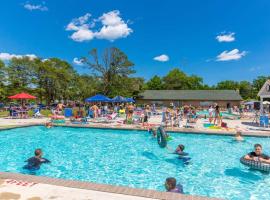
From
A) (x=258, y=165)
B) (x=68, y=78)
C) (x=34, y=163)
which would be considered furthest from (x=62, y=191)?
(x=68, y=78)

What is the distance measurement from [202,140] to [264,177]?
5218 millimetres

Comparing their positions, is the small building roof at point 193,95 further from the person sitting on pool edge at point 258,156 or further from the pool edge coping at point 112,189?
the pool edge coping at point 112,189

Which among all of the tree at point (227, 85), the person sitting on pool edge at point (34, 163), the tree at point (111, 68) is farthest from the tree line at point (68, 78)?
the tree at point (227, 85)

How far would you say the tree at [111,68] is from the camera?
4225cm

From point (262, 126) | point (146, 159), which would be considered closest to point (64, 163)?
point (146, 159)

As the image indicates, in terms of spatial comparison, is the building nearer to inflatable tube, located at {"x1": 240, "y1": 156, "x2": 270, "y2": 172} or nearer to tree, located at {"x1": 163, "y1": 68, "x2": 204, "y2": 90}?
tree, located at {"x1": 163, "y1": 68, "x2": 204, "y2": 90}

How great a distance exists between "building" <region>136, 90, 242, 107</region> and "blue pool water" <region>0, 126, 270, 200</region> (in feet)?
116

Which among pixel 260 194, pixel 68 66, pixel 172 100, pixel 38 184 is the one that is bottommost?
pixel 260 194

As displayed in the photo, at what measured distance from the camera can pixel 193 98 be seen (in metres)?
47.2

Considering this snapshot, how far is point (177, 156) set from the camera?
8773mm

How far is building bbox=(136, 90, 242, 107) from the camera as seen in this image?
45656 millimetres

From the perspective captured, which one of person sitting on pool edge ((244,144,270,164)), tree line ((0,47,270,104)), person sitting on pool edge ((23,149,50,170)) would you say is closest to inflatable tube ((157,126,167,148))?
person sitting on pool edge ((244,144,270,164))

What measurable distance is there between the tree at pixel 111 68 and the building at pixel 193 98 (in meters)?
7.83

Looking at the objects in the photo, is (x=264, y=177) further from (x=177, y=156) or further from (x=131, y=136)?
(x=131, y=136)
